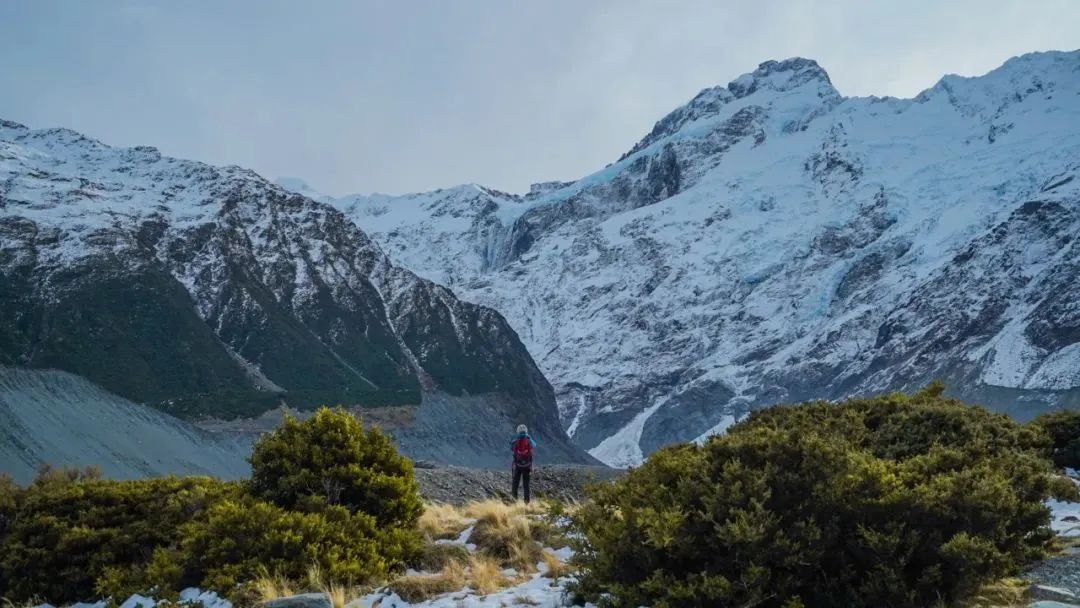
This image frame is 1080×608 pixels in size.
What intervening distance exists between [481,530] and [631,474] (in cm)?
436

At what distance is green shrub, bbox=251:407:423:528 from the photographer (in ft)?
40.4

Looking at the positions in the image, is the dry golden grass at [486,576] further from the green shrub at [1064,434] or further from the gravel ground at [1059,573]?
the green shrub at [1064,434]

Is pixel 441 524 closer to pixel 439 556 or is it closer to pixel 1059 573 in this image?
pixel 439 556

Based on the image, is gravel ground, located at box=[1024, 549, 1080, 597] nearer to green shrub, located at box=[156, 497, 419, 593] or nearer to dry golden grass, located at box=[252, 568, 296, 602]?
green shrub, located at box=[156, 497, 419, 593]

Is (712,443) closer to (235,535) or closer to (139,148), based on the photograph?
(235,535)

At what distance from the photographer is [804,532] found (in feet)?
25.6

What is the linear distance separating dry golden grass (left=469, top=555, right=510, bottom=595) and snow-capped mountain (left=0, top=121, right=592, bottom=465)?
9463cm

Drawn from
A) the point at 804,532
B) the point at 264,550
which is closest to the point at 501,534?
the point at 264,550

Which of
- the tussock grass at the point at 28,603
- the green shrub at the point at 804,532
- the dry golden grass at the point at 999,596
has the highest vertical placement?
the green shrub at the point at 804,532

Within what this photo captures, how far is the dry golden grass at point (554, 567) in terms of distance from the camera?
35.1ft

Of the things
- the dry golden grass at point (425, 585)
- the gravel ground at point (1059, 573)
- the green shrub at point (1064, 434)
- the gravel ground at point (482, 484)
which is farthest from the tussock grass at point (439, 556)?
the gravel ground at point (482, 484)

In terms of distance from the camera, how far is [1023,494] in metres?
9.38

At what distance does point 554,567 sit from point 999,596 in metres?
5.18

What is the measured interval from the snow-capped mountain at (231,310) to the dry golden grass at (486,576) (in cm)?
9463
